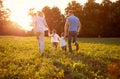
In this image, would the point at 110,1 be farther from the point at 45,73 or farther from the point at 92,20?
Answer: the point at 45,73

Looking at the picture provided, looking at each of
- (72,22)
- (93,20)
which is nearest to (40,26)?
Result: (72,22)

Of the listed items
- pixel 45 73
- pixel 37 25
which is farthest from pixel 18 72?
pixel 37 25

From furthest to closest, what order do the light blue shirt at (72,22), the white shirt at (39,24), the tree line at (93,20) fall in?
the tree line at (93,20) < the light blue shirt at (72,22) < the white shirt at (39,24)

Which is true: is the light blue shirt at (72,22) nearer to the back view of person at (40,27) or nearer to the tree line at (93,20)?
the back view of person at (40,27)

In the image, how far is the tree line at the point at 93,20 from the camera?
80.4 metres

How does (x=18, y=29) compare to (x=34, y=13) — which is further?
(x=18, y=29)

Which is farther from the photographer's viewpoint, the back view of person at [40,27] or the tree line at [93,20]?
the tree line at [93,20]

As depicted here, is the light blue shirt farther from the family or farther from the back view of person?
the back view of person

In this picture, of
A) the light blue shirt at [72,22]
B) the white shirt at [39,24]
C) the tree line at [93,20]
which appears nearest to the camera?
the white shirt at [39,24]

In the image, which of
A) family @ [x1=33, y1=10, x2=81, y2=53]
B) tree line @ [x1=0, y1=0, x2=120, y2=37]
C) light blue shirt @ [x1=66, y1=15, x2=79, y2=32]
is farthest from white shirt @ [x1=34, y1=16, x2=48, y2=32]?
tree line @ [x1=0, y1=0, x2=120, y2=37]

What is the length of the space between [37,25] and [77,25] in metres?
2.38

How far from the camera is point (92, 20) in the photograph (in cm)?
8350

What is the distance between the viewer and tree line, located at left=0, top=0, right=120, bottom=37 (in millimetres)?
80375

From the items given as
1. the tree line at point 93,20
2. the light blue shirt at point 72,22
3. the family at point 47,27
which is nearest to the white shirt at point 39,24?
the family at point 47,27
